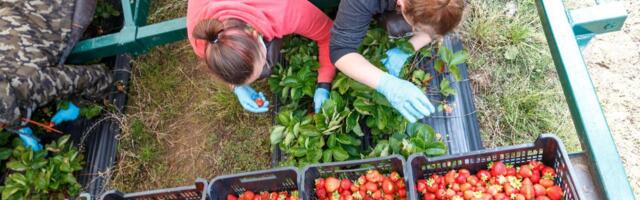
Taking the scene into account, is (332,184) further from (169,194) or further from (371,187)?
(169,194)

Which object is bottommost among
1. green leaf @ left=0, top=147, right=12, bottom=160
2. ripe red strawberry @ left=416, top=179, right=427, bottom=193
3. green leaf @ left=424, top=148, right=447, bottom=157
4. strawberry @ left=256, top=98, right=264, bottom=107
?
ripe red strawberry @ left=416, top=179, right=427, bottom=193

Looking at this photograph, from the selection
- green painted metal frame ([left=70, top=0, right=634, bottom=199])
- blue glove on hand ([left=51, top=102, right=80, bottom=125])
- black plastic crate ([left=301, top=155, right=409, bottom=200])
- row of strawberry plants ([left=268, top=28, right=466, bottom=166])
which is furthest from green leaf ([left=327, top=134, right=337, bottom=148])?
blue glove on hand ([left=51, top=102, right=80, bottom=125])

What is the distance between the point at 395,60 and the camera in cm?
240

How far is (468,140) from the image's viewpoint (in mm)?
2389

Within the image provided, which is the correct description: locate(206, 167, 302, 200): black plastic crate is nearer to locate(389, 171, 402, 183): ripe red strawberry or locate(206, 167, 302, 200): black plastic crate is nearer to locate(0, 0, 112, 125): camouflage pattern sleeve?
locate(389, 171, 402, 183): ripe red strawberry

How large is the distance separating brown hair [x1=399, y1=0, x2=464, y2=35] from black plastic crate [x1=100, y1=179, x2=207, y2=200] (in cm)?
98

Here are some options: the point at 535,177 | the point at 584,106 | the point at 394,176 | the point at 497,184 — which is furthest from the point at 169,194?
the point at 584,106

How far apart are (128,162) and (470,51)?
6.25 feet

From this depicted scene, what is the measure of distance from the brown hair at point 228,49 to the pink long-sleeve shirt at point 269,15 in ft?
0.34

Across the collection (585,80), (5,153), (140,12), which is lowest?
(585,80)

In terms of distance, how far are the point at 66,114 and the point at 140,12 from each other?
70 cm

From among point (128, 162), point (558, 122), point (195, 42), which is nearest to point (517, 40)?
point (558, 122)

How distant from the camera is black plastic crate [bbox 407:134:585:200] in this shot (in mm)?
1754

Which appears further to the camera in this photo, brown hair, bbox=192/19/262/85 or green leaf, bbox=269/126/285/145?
green leaf, bbox=269/126/285/145
